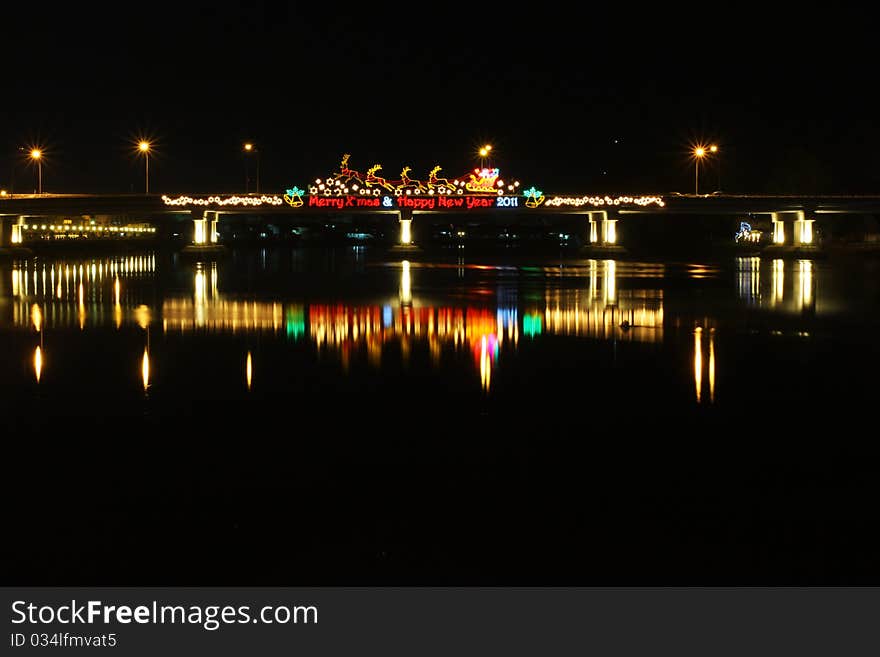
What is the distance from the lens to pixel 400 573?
9508 mm

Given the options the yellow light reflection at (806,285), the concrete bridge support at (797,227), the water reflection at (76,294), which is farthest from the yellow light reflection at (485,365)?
the concrete bridge support at (797,227)

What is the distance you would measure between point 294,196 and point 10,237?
1006 inches

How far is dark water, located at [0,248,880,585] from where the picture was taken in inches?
393

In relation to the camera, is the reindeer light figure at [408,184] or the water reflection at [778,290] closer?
the water reflection at [778,290]

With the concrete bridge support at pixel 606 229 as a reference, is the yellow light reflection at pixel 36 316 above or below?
below

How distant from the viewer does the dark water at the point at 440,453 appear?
9977mm

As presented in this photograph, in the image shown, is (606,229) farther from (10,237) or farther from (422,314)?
(422,314)

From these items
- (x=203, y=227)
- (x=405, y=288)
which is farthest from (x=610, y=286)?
(x=203, y=227)

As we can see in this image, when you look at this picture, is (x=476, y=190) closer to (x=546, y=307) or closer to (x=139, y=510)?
(x=546, y=307)

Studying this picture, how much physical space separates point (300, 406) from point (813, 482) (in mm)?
8067

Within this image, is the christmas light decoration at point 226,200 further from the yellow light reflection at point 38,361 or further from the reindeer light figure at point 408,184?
the yellow light reflection at point 38,361

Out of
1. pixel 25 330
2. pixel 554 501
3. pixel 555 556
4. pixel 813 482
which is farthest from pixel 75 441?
pixel 25 330

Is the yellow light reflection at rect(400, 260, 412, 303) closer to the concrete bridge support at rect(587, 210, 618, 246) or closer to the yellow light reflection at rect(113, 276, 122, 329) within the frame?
the yellow light reflection at rect(113, 276, 122, 329)

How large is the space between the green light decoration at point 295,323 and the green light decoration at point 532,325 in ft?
19.3
